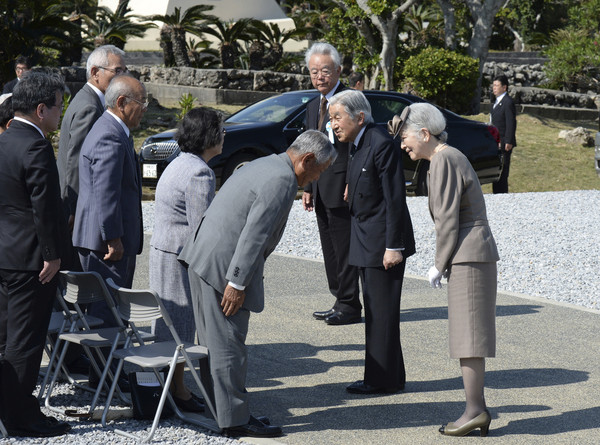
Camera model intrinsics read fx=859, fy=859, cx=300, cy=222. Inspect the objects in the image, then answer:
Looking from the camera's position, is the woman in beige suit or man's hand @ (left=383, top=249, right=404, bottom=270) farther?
man's hand @ (left=383, top=249, right=404, bottom=270)

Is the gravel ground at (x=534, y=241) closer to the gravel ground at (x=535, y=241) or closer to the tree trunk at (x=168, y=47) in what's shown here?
the gravel ground at (x=535, y=241)

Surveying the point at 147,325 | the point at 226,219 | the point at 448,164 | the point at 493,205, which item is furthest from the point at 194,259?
the point at 493,205

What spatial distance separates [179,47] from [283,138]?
54.1 feet

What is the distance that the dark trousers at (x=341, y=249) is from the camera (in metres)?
7.21

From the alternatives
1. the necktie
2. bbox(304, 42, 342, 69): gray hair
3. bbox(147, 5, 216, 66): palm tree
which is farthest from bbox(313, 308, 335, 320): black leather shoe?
bbox(147, 5, 216, 66): palm tree

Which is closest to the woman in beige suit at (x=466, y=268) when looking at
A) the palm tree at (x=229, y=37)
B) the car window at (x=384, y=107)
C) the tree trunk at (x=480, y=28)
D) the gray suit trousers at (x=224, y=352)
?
the gray suit trousers at (x=224, y=352)

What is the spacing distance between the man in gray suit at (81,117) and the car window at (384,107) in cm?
799

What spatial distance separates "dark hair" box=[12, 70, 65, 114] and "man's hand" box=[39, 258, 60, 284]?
0.82 metres

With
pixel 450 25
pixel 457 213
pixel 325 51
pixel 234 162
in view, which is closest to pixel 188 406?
pixel 457 213

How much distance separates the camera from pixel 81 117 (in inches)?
226

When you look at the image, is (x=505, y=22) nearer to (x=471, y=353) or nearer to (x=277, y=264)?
(x=277, y=264)

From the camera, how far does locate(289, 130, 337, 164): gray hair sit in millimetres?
4547

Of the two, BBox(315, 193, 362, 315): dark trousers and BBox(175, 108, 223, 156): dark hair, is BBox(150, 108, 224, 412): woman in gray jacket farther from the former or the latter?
BBox(315, 193, 362, 315): dark trousers

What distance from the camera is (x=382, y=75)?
81.0ft
